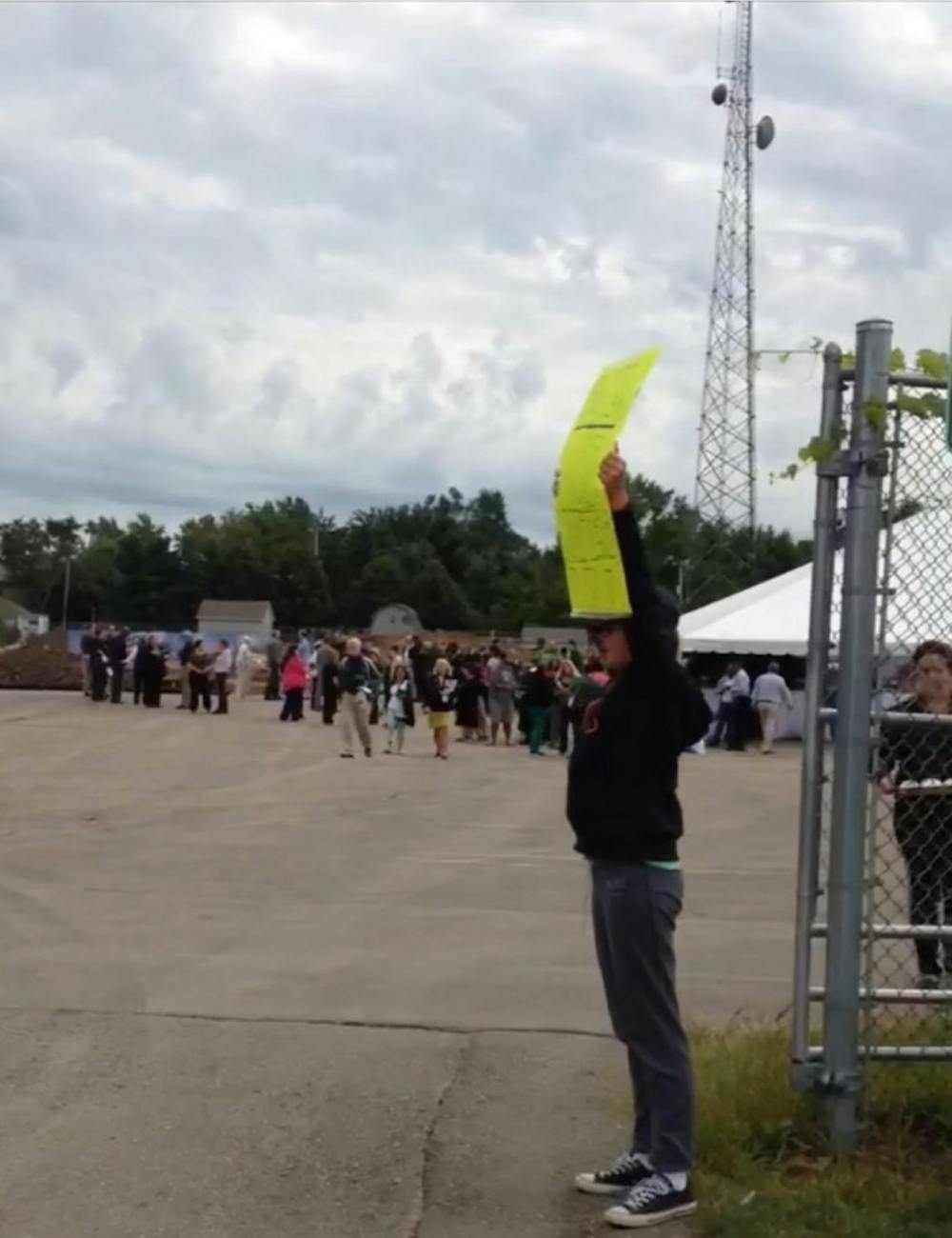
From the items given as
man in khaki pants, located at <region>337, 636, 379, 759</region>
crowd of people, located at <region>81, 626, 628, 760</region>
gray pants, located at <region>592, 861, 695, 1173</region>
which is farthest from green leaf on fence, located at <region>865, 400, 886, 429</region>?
man in khaki pants, located at <region>337, 636, 379, 759</region>

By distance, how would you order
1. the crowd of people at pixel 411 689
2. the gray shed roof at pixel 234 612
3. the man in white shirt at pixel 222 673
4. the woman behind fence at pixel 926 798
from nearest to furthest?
the woman behind fence at pixel 926 798 < the crowd of people at pixel 411 689 < the man in white shirt at pixel 222 673 < the gray shed roof at pixel 234 612

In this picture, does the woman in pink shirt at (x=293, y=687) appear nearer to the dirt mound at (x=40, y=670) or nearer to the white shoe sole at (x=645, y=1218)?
the dirt mound at (x=40, y=670)

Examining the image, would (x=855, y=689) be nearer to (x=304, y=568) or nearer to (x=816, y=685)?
(x=816, y=685)

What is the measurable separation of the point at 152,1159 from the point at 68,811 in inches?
425

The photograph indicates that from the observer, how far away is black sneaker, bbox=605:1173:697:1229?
511 cm

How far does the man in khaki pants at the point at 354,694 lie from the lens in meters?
22.9

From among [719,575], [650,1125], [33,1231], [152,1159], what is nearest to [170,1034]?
[152,1159]

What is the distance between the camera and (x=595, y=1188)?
17.9ft

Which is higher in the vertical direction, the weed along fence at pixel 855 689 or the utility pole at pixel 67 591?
the utility pole at pixel 67 591

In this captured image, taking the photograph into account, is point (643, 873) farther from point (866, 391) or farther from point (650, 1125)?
point (866, 391)

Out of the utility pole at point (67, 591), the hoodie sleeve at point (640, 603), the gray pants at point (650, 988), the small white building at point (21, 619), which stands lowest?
the gray pants at point (650, 988)

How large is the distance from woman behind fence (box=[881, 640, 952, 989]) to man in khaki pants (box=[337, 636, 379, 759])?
1579 centimetres

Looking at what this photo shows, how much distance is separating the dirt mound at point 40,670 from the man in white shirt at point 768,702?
20982 millimetres

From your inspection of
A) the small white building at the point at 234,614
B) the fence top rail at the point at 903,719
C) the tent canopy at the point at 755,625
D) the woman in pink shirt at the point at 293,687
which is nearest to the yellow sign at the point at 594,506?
the fence top rail at the point at 903,719
